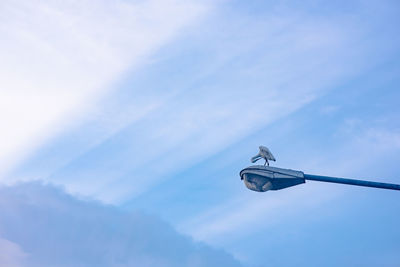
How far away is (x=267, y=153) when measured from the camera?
54.2m

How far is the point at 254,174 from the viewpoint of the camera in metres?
53.5

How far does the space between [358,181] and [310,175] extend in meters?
1.17

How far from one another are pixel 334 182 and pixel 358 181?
58 cm

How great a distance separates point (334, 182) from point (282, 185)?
1.35 m

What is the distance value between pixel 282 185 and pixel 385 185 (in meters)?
2.53

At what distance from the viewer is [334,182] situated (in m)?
53.0

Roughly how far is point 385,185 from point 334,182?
1252 millimetres

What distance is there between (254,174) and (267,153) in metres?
0.94

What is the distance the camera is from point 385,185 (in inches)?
2092

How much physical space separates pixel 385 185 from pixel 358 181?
2.22ft

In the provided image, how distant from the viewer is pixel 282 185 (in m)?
53.6

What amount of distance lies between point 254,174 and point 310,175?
4.58ft
